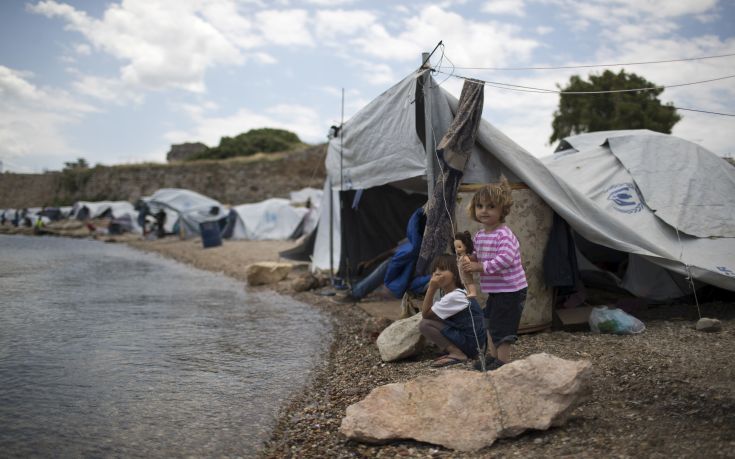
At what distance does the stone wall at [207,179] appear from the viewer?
117 feet

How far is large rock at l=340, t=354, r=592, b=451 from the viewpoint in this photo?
2984 millimetres

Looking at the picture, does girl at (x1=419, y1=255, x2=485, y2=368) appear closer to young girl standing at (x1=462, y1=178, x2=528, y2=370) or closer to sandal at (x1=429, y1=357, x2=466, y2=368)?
sandal at (x1=429, y1=357, x2=466, y2=368)

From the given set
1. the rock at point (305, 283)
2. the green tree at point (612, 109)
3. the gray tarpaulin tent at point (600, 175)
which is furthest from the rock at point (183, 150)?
the gray tarpaulin tent at point (600, 175)

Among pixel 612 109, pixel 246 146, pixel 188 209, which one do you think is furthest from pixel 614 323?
pixel 246 146

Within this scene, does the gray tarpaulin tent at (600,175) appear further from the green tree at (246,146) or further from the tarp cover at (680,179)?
the green tree at (246,146)

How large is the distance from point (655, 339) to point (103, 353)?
5404 mm

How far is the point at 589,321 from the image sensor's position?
5445mm

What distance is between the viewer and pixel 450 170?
5.46 meters

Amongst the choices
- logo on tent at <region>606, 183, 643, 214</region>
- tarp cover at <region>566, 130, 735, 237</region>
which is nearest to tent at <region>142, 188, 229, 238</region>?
tarp cover at <region>566, 130, 735, 237</region>

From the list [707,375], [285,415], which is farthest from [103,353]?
[707,375]

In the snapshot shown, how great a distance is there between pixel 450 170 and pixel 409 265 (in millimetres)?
1166

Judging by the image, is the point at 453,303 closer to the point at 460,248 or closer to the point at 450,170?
the point at 460,248

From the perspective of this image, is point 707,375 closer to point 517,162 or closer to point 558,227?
point 558,227

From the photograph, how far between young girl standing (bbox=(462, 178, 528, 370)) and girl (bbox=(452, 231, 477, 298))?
10 cm
